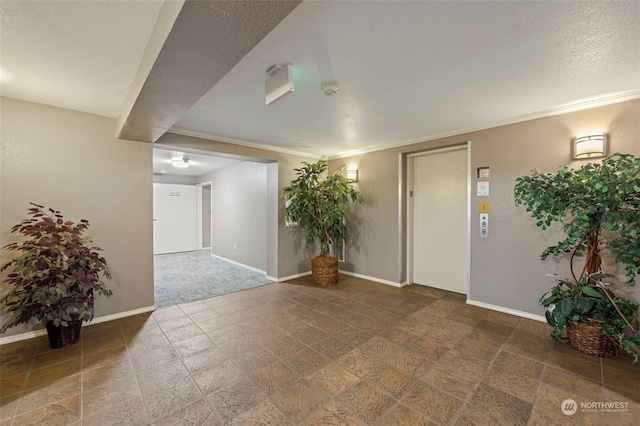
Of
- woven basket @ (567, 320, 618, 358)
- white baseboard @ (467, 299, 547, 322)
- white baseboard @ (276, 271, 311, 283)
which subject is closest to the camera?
woven basket @ (567, 320, 618, 358)

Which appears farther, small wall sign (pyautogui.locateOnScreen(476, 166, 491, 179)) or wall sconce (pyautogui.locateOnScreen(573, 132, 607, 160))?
small wall sign (pyautogui.locateOnScreen(476, 166, 491, 179))

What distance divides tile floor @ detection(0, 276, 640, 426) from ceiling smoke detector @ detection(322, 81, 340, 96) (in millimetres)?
2303

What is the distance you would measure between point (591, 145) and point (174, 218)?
8.64 m

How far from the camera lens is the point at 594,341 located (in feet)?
7.11

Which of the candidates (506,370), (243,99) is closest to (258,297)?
(243,99)

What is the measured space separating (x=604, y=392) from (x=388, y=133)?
10.4 ft

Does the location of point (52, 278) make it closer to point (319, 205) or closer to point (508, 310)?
point (319, 205)

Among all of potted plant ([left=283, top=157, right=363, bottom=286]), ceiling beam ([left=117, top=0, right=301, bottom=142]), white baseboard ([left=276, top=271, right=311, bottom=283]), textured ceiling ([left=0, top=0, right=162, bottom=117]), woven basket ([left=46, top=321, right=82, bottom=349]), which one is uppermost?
textured ceiling ([left=0, top=0, right=162, bottom=117])

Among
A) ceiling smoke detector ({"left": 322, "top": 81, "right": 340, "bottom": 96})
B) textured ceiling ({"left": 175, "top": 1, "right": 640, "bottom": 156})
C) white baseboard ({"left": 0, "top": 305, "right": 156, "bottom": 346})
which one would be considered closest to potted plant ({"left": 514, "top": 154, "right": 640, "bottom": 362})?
textured ceiling ({"left": 175, "top": 1, "right": 640, "bottom": 156})

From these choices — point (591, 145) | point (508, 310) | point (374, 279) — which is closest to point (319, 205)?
point (374, 279)

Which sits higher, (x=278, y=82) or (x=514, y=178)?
(x=278, y=82)

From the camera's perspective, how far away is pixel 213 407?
165 centimetres

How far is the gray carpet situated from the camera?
3834 millimetres

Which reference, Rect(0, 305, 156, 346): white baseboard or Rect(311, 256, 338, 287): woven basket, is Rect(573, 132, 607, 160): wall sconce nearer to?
Rect(311, 256, 338, 287): woven basket
